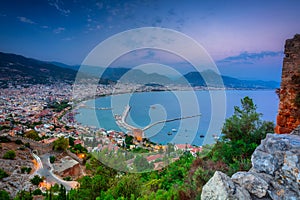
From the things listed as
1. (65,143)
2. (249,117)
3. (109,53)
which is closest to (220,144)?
(249,117)

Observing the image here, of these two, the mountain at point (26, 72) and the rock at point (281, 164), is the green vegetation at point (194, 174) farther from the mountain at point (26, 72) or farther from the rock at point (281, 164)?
the mountain at point (26, 72)

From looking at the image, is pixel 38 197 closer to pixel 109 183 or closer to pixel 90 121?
pixel 109 183

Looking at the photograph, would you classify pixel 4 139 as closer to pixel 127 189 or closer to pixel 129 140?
pixel 129 140

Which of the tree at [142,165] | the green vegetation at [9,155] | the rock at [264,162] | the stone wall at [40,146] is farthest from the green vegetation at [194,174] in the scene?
the stone wall at [40,146]

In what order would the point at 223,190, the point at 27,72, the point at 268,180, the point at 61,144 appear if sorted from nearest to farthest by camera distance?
the point at 223,190 < the point at 268,180 < the point at 61,144 < the point at 27,72

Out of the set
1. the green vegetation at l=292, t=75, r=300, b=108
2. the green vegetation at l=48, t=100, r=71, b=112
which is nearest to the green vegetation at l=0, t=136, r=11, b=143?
the green vegetation at l=48, t=100, r=71, b=112

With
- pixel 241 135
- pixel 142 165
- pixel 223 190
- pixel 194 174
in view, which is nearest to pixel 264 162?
→ pixel 223 190
